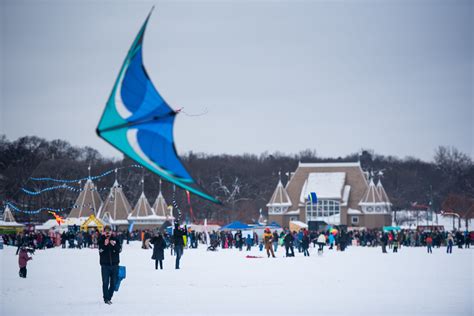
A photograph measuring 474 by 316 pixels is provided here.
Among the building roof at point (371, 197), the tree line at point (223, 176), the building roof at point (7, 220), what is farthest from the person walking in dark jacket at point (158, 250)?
the building roof at point (371, 197)

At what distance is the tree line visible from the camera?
8662cm

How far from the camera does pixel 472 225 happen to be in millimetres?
92688

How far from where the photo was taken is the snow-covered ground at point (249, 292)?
43.5ft

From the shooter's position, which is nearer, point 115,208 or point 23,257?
point 23,257

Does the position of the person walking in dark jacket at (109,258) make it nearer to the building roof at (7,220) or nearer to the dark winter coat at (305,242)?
the dark winter coat at (305,242)

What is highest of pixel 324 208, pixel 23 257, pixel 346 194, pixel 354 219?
pixel 346 194

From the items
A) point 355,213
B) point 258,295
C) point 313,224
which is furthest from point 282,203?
point 258,295

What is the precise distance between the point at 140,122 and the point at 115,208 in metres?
70.6

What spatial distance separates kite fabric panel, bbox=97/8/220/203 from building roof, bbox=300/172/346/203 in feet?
266

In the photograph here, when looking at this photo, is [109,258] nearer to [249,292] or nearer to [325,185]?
[249,292]

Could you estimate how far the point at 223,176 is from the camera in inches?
4412

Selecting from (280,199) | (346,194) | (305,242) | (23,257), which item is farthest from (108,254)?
(346,194)

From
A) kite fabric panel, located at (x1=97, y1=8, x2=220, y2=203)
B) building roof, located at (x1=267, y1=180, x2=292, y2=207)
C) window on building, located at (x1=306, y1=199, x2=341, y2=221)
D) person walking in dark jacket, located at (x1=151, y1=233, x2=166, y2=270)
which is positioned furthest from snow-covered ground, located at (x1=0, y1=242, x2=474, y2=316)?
building roof, located at (x1=267, y1=180, x2=292, y2=207)

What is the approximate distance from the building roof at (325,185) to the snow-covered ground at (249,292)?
6777 centimetres
